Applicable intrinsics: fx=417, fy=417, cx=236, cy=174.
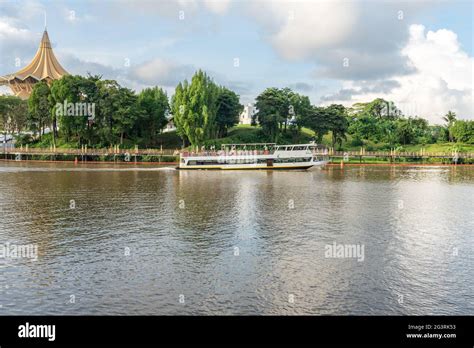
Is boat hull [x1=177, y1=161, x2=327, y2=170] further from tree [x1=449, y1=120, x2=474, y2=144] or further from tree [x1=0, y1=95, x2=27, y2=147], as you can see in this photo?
tree [x1=0, y1=95, x2=27, y2=147]

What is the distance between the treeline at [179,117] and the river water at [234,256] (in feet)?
190

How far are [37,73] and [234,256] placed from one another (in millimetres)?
154037

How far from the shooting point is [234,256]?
20.2 meters

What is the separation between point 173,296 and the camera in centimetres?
1537

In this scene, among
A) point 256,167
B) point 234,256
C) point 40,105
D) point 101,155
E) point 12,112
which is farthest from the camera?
point 12,112

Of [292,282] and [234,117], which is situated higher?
[234,117]

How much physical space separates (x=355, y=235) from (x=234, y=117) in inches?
3366

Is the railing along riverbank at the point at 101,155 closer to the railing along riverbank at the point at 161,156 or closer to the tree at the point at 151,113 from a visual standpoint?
the railing along riverbank at the point at 161,156

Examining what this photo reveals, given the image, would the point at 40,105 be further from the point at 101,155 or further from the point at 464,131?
the point at 464,131

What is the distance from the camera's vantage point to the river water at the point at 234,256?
14992 mm

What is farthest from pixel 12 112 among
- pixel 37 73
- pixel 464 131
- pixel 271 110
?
pixel 464 131

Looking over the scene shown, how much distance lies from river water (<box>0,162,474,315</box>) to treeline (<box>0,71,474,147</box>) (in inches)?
2276
